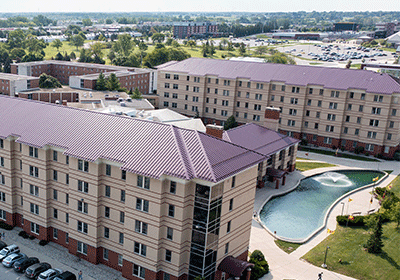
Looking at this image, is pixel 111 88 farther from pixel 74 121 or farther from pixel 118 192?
pixel 118 192

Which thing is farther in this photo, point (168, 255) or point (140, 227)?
point (140, 227)

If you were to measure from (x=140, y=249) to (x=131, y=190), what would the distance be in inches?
216

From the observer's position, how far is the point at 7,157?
48250 mm

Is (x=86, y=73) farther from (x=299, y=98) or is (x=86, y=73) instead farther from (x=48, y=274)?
(x=48, y=274)

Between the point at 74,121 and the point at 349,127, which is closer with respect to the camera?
the point at 74,121

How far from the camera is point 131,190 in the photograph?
38.6 metres

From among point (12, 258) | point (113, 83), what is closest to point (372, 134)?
point (113, 83)

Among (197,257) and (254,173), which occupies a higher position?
(254,173)

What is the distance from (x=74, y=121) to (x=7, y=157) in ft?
31.5

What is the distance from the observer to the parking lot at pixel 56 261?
41562 mm

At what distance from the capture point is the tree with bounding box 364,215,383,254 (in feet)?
155

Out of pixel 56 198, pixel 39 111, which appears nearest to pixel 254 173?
pixel 56 198

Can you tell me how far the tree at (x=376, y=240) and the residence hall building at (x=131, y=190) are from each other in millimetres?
14836

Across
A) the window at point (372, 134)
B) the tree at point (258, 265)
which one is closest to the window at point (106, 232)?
the tree at point (258, 265)
